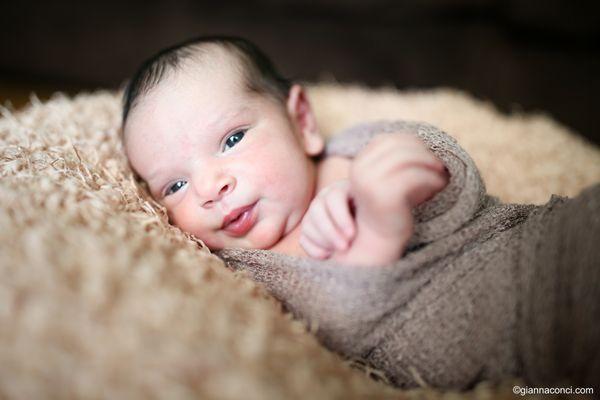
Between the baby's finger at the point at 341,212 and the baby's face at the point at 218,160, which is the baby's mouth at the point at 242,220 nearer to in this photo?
the baby's face at the point at 218,160

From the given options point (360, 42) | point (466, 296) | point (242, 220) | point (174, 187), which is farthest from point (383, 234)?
point (360, 42)

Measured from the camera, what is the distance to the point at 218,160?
0.72m

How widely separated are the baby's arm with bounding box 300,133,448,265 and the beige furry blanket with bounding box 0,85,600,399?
0.37 feet

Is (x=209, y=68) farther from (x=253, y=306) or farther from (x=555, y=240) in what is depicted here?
(x=555, y=240)

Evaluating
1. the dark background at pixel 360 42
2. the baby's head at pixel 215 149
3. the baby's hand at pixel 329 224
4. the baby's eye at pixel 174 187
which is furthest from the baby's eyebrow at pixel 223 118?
the dark background at pixel 360 42

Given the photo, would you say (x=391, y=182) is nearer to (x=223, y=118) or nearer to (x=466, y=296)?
(x=466, y=296)

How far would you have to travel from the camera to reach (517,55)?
62.0 inches

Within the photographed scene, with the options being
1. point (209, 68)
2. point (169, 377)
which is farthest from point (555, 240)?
point (209, 68)

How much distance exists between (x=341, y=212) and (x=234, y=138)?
0.84ft

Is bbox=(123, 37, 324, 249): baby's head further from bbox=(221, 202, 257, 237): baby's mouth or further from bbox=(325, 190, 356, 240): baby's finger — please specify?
bbox=(325, 190, 356, 240): baby's finger

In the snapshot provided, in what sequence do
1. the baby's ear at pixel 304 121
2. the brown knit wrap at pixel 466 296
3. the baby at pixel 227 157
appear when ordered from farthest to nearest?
1. the baby's ear at pixel 304 121
2. the baby at pixel 227 157
3. the brown knit wrap at pixel 466 296

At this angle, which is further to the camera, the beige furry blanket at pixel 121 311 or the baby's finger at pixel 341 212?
the baby's finger at pixel 341 212

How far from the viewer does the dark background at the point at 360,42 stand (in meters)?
1.52

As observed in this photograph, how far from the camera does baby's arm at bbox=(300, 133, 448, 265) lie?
0.53 metres
